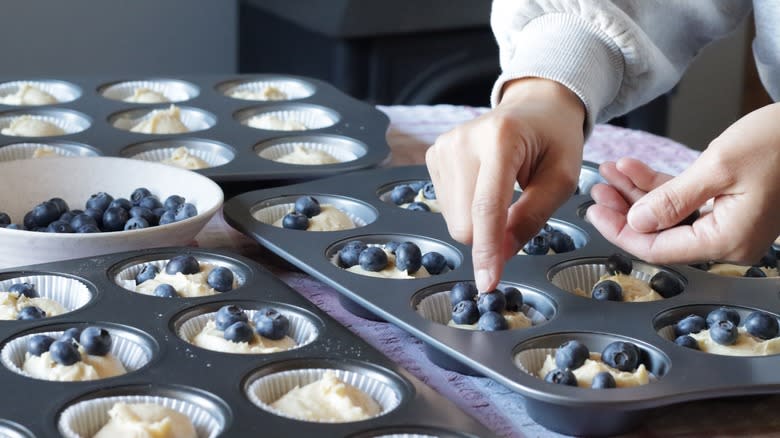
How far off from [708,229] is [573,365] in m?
0.30

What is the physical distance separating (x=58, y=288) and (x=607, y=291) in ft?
2.91

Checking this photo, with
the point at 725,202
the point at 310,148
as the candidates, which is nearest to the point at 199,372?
the point at 725,202

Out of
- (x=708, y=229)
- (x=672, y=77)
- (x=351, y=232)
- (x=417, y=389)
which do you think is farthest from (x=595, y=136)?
(x=417, y=389)

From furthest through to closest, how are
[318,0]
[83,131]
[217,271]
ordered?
[318,0]
[83,131]
[217,271]

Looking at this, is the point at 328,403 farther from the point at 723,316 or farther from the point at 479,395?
the point at 723,316

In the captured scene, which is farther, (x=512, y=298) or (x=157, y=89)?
(x=157, y=89)

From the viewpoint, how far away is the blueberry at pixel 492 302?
1.74m

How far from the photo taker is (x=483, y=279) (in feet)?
5.68

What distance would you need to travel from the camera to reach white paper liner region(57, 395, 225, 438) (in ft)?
4.62

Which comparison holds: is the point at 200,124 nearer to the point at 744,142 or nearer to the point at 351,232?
the point at 351,232

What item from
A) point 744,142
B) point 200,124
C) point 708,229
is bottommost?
point 200,124

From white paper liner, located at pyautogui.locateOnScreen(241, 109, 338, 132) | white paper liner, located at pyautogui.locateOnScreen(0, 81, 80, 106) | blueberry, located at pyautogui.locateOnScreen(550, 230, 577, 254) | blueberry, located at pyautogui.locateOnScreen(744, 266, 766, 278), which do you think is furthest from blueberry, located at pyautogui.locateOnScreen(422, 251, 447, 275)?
white paper liner, located at pyautogui.locateOnScreen(0, 81, 80, 106)

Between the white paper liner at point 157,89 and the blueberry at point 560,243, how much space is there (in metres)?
1.39

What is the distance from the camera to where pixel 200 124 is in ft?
9.70
